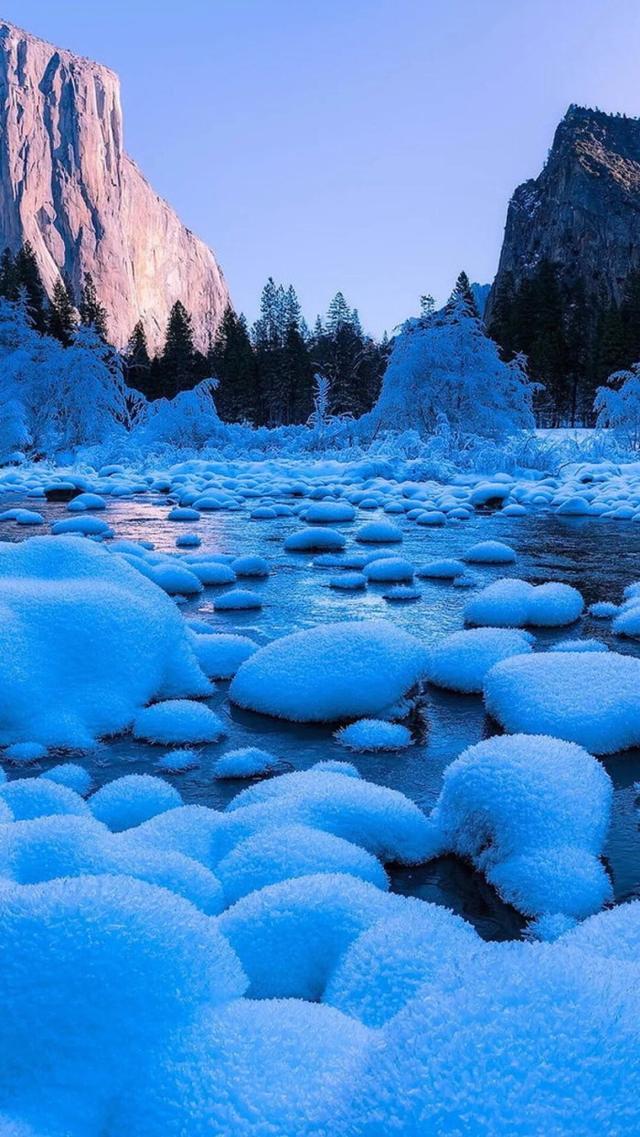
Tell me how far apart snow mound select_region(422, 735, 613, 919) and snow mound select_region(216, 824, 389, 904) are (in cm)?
30

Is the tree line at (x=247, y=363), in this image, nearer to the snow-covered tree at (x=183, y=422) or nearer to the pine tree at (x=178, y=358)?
the pine tree at (x=178, y=358)

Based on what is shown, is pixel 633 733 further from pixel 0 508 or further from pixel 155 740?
pixel 0 508

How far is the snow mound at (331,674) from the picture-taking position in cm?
301

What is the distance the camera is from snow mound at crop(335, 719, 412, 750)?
2.76 m

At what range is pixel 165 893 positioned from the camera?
4.40ft

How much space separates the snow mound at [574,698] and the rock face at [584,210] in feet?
227

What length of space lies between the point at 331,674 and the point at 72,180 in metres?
92.9

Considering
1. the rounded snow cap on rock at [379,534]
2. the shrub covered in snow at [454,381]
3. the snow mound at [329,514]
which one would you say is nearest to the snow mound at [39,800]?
the rounded snow cap on rock at [379,534]

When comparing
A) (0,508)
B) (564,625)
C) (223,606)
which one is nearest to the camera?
(564,625)

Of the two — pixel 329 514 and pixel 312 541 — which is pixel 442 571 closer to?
pixel 312 541

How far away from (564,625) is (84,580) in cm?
252

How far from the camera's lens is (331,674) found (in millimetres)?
3023

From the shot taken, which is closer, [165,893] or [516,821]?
[165,893]

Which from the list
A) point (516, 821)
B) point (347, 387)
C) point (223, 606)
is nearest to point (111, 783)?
point (516, 821)
